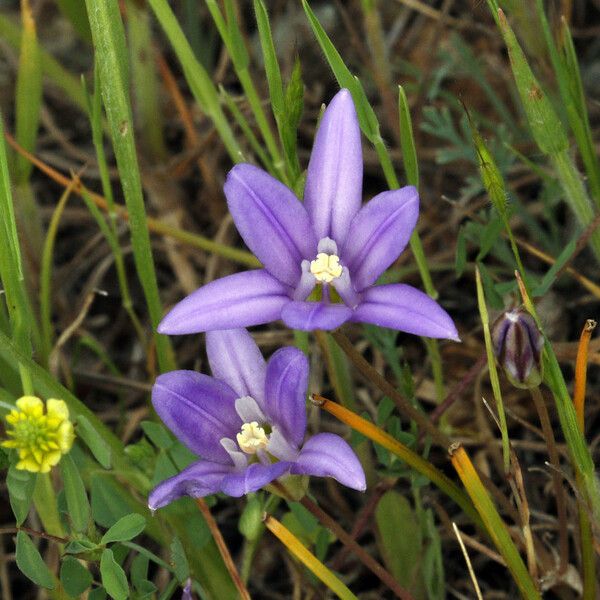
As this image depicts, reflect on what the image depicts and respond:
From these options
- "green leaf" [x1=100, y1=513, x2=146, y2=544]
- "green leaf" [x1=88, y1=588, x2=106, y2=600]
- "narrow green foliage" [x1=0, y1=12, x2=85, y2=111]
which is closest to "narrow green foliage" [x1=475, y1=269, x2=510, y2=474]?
"green leaf" [x1=100, y1=513, x2=146, y2=544]

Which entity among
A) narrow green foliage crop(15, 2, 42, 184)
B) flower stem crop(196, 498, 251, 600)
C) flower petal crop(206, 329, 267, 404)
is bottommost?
flower stem crop(196, 498, 251, 600)

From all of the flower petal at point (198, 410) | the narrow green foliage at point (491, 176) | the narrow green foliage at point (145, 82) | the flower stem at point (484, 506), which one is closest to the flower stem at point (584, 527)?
the flower stem at point (484, 506)

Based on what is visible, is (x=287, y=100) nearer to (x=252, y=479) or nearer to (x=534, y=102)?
(x=534, y=102)

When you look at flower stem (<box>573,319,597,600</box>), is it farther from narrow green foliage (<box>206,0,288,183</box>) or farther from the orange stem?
narrow green foliage (<box>206,0,288,183</box>)

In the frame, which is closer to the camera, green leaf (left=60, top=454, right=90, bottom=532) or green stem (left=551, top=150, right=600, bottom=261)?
green leaf (left=60, top=454, right=90, bottom=532)

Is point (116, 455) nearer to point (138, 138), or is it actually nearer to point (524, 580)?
point (524, 580)

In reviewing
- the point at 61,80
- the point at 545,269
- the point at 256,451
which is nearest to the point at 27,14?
the point at 61,80

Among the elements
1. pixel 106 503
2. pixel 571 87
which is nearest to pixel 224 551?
pixel 106 503

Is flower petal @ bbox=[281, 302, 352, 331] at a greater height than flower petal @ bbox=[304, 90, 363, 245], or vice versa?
flower petal @ bbox=[304, 90, 363, 245]

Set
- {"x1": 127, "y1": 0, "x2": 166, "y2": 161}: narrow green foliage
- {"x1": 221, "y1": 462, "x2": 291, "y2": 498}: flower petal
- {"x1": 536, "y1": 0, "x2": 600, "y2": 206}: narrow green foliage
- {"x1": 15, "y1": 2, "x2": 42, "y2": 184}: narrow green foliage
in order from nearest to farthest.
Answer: {"x1": 221, "y1": 462, "x2": 291, "y2": 498}: flower petal
{"x1": 536, "y1": 0, "x2": 600, "y2": 206}: narrow green foliage
{"x1": 15, "y1": 2, "x2": 42, "y2": 184}: narrow green foliage
{"x1": 127, "y1": 0, "x2": 166, "y2": 161}: narrow green foliage
